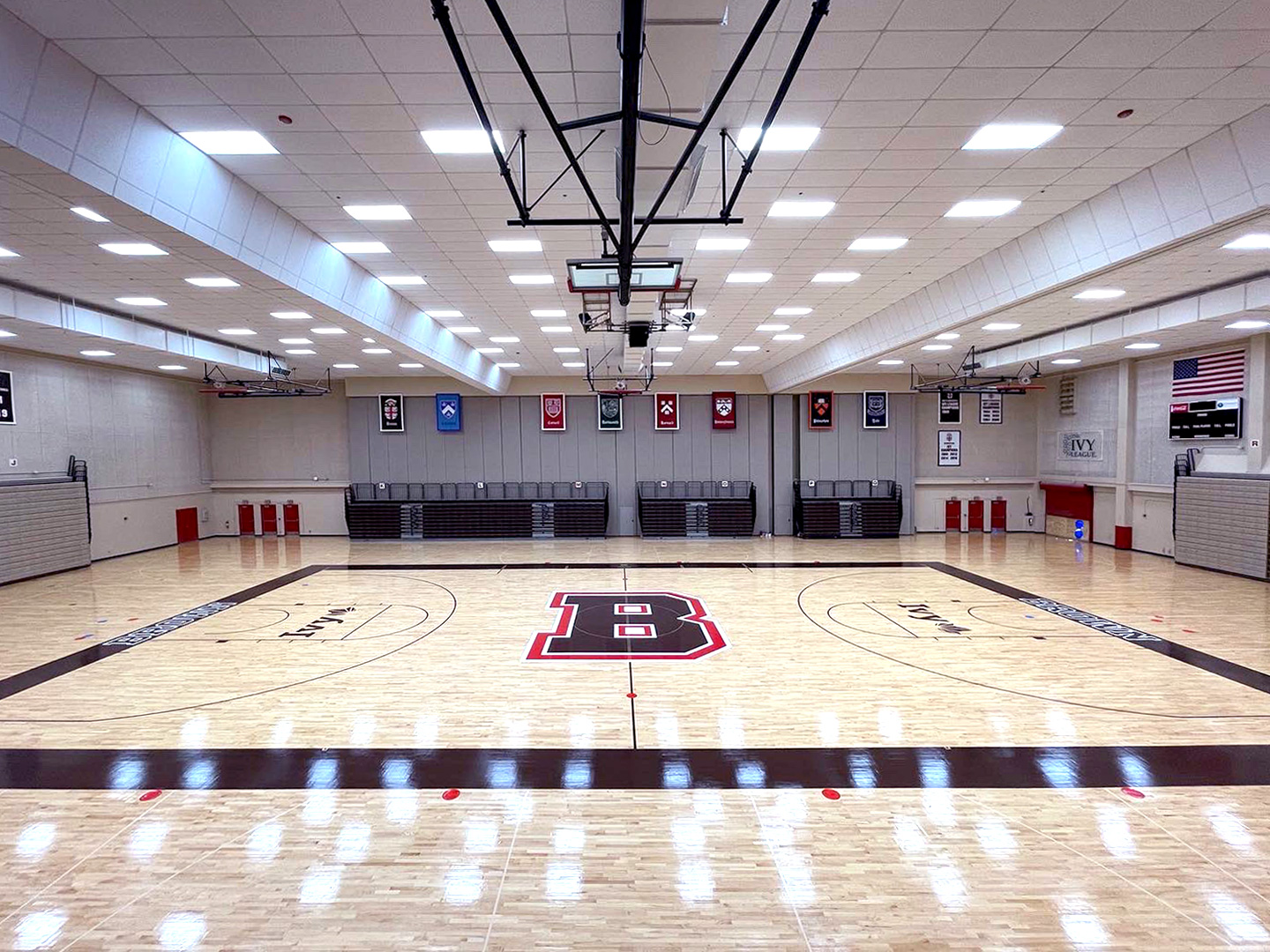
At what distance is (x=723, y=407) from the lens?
66.6 feet

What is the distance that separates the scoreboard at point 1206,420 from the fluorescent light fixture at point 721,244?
41.4ft

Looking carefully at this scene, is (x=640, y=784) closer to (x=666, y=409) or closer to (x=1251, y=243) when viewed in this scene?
(x=1251, y=243)

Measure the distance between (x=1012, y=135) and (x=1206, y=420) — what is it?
12.9m

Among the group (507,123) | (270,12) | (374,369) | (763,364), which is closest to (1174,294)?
(763,364)

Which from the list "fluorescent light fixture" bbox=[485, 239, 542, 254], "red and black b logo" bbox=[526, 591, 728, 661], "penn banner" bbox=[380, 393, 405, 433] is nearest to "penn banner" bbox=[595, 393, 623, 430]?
"penn banner" bbox=[380, 393, 405, 433]

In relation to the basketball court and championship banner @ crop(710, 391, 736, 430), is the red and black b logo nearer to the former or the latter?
the basketball court

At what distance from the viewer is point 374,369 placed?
58.4 ft

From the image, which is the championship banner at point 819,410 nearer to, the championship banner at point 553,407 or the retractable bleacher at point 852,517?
the retractable bleacher at point 852,517

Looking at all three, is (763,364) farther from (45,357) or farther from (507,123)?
(45,357)

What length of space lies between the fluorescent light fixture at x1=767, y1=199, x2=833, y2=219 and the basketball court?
2.6 inches

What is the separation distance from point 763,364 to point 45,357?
59.4 ft

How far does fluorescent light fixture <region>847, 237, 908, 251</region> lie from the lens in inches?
312

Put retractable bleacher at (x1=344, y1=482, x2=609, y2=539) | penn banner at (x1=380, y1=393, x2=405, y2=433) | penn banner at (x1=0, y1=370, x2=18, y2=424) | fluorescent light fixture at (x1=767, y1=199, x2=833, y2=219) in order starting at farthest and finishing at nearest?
1. penn banner at (x1=380, y1=393, x2=405, y2=433)
2. retractable bleacher at (x1=344, y1=482, x2=609, y2=539)
3. penn banner at (x1=0, y1=370, x2=18, y2=424)
4. fluorescent light fixture at (x1=767, y1=199, x2=833, y2=219)

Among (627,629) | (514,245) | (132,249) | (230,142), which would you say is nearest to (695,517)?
(627,629)
